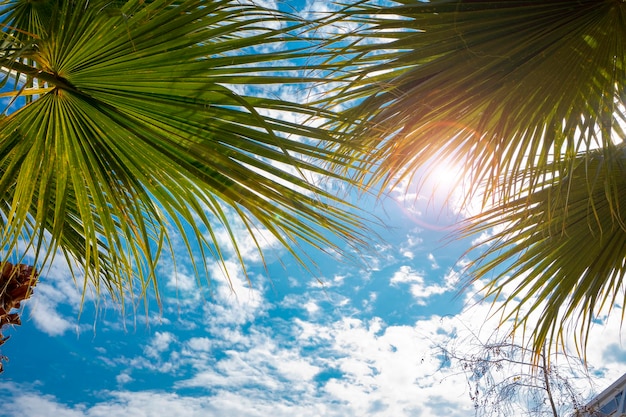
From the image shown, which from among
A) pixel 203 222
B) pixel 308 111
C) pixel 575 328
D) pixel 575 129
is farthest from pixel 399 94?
pixel 575 328

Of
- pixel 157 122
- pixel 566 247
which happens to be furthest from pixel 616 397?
pixel 157 122

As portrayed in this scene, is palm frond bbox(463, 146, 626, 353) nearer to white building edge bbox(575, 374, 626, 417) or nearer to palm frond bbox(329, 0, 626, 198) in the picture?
palm frond bbox(329, 0, 626, 198)

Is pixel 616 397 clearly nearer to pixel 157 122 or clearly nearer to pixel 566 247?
pixel 566 247

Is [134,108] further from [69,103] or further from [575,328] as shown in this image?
[575,328]

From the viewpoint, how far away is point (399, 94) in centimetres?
195

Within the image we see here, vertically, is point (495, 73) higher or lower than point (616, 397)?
lower

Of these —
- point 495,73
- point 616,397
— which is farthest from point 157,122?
point 616,397

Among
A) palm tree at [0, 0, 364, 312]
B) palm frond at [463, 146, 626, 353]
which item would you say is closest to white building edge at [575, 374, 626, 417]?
palm frond at [463, 146, 626, 353]

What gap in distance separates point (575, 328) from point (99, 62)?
9.38ft

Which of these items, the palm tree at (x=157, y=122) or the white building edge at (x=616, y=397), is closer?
the palm tree at (x=157, y=122)

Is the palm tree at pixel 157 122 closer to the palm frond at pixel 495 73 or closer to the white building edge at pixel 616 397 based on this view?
the palm frond at pixel 495 73

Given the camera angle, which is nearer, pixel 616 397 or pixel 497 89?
pixel 497 89

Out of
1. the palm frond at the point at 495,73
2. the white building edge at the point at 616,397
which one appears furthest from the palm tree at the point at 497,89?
the white building edge at the point at 616,397

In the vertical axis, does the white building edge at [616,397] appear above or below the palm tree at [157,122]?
above
